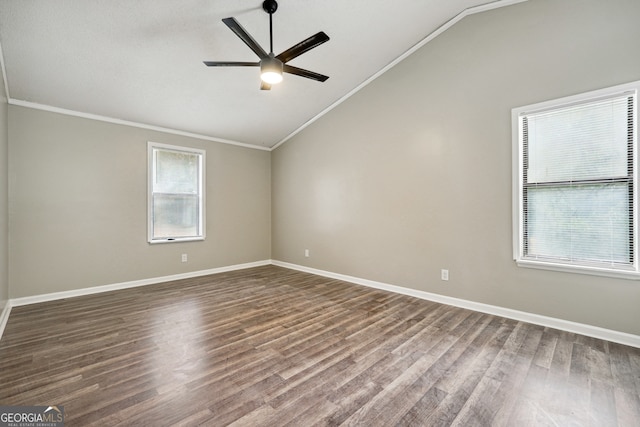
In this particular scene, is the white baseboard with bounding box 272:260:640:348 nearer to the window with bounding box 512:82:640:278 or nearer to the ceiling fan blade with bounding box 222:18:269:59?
the window with bounding box 512:82:640:278

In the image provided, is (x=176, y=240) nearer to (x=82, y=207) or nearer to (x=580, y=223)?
(x=82, y=207)

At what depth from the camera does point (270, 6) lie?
8.84 feet

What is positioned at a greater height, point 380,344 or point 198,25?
point 198,25

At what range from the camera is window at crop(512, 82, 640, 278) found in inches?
97.1

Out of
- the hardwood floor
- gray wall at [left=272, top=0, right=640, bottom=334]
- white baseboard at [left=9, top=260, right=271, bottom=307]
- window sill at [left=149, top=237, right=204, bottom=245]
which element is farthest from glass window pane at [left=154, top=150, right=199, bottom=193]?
gray wall at [left=272, top=0, right=640, bottom=334]

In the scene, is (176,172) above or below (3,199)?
above

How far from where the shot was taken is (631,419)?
1.60 meters

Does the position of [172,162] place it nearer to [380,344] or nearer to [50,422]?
[50,422]

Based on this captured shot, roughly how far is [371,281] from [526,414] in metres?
2.72

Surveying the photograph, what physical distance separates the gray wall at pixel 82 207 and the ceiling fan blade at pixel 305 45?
10.2 feet

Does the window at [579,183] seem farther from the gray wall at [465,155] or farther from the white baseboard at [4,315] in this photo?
the white baseboard at [4,315]

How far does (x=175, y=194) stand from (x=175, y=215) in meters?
0.36

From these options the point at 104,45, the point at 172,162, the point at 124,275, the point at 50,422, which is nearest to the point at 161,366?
the point at 50,422

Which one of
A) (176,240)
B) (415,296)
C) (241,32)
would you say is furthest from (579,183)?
(176,240)
